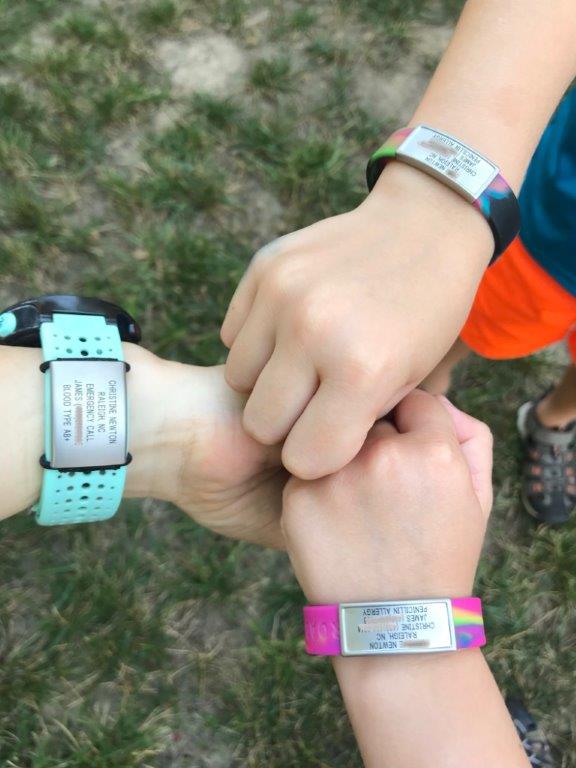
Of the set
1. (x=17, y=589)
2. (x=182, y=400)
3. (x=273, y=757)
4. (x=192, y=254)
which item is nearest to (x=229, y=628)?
(x=273, y=757)

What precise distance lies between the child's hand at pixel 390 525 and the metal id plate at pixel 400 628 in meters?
0.03

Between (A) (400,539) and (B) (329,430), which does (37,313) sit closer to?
(B) (329,430)

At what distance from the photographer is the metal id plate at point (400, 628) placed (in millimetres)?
1111

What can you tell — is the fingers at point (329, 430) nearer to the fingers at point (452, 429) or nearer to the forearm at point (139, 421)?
the fingers at point (452, 429)

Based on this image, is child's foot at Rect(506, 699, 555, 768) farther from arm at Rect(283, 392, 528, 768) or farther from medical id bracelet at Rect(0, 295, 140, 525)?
medical id bracelet at Rect(0, 295, 140, 525)

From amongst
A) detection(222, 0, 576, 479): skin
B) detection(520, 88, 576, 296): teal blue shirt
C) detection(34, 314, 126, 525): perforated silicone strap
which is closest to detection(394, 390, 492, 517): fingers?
detection(222, 0, 576, 479): skin

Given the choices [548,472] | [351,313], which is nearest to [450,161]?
[351,313]

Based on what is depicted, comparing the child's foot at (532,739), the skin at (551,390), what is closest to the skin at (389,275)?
the skin at (551,390)

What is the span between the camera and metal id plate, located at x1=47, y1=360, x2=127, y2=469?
51.8 inches

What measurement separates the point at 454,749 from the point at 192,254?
1831 mm

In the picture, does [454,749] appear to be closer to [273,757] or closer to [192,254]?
[273,757]

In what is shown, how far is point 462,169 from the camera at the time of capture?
3.83 feet

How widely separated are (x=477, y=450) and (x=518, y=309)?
0.51m

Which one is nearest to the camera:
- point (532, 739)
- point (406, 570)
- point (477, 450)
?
point (406, 570)
